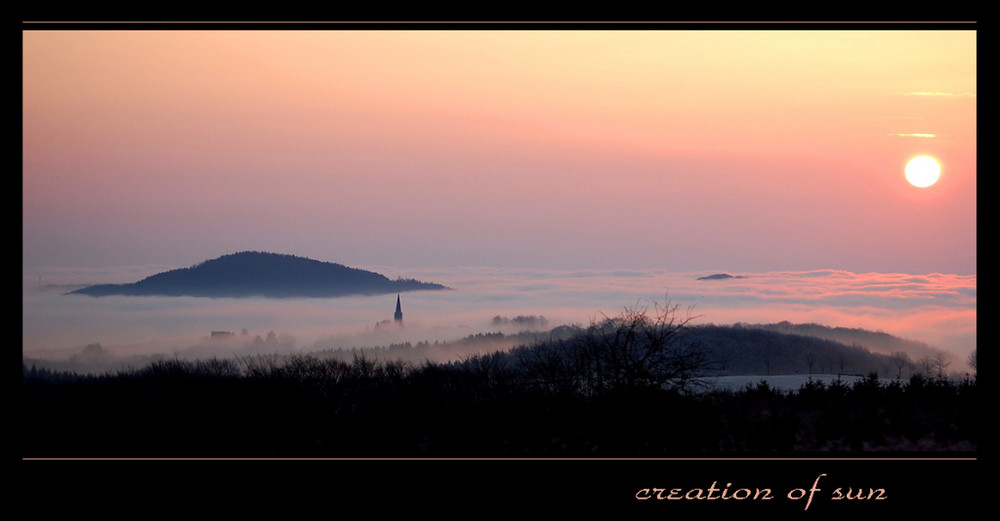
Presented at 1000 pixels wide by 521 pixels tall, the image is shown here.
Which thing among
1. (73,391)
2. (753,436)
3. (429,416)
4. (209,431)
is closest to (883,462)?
(753,436)

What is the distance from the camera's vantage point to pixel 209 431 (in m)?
12.7

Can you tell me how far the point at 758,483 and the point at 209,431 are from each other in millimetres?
8787

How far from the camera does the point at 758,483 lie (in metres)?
8.08
